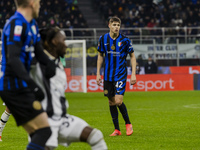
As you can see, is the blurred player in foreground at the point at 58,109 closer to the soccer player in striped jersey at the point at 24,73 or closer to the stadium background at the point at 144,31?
the soccer player in striped jersey at the point at 24,73

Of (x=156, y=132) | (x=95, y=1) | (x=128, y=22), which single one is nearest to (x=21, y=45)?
(x=156, y=132)

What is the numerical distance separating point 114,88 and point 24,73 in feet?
15.2

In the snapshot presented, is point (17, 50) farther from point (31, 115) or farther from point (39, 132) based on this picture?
point (39, 132)

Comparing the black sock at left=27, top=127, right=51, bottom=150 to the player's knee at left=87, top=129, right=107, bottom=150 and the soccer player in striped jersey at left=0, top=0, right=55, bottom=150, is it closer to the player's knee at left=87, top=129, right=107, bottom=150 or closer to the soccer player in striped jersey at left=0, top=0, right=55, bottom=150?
the soccer player in striped jersey at left=0, top=0, right=55, bottom=150

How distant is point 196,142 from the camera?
24.5ft

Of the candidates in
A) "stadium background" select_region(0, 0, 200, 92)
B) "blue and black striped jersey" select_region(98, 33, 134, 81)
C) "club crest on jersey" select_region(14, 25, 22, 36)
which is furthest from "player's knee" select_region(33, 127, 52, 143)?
"stadium background" select_region(0, 0, 200, 92)

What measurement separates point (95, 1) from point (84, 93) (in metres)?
11.9

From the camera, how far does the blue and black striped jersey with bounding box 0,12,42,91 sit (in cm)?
393

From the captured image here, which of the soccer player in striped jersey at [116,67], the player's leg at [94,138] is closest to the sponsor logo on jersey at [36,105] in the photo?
the player's leg at [94,138]

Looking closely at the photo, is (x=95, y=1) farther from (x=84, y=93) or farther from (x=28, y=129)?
(x=28, y=129)

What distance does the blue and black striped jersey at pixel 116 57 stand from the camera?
8.40 m

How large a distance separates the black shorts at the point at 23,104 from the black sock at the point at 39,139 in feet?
0.47

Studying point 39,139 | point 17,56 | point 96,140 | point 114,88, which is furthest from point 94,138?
point 114,88

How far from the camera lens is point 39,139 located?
396cm
